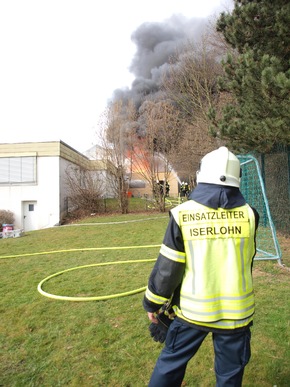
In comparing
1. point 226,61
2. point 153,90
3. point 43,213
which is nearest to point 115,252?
point 226,61

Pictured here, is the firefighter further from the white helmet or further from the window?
the window

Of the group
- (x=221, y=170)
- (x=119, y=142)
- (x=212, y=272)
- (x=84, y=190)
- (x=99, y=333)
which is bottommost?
(x=99, y=333)

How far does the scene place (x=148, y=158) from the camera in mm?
17469

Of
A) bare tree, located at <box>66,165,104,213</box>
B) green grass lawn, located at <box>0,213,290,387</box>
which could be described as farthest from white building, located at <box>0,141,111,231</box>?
green grass lawn, located at <box>0,213,290,387</box>

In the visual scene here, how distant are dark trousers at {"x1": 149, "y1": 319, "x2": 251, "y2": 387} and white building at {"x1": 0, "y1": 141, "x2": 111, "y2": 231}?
55.6 ft

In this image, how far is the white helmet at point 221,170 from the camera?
5.38 feet

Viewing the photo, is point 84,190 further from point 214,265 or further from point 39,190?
point 214,265

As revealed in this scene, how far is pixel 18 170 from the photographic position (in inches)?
727

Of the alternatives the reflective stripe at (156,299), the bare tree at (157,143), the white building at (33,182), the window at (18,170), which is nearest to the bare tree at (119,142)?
the bare tree at (157,143)

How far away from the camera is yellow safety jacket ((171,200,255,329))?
1.61 m

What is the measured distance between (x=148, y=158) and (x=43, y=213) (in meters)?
7.15

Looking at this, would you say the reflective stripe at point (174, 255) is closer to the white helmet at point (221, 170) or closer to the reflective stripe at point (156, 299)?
the reflective stripe at point (156, 299)

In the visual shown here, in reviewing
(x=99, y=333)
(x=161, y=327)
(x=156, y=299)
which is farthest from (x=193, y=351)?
(x=99, y=333)

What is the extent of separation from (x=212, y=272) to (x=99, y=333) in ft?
6.54
